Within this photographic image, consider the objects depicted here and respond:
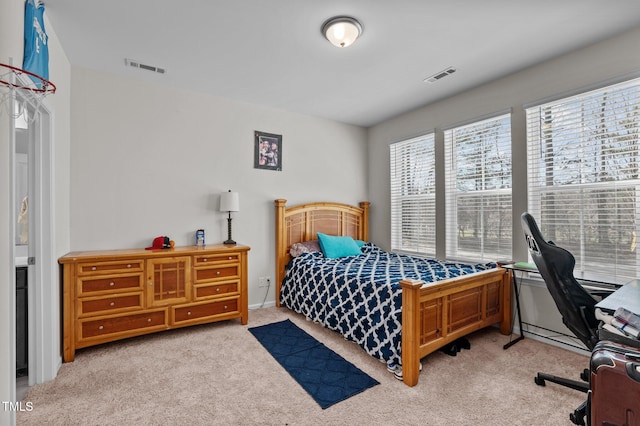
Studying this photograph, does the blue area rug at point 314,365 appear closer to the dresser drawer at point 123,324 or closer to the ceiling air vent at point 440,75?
the dresser drawer at point 123,324

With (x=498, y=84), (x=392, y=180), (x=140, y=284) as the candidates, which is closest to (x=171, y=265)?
(x=140, y=284)

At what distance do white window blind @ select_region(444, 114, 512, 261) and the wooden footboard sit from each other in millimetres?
470

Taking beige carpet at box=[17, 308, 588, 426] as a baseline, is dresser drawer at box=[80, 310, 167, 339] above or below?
above

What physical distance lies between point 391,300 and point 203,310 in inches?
73.9

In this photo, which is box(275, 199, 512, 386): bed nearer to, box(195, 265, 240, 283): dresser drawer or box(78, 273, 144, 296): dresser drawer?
box(195, 265, 240, 283): dresser drawer

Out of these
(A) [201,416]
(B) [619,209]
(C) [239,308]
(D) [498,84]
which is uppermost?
(D) [498,84]

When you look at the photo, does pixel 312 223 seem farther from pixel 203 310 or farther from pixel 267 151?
pixel 203 310

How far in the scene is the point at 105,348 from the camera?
8.57 feet

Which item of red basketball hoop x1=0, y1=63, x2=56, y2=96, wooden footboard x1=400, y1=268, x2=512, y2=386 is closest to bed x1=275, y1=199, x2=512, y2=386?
wooden footboard x1=400, y1=268, x2=512, y2=386

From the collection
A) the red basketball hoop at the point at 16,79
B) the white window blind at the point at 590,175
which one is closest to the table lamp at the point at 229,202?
the red basketball hoop at the point at 16,79

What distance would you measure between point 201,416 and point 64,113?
268 centimetres

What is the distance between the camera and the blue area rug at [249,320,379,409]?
6.54 feet

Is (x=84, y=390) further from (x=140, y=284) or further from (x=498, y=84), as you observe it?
(x=498, y=84)

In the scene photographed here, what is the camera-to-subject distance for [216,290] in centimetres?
304
